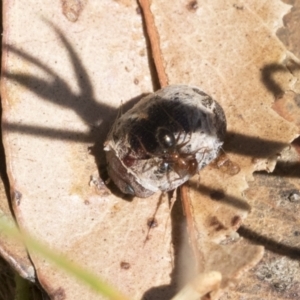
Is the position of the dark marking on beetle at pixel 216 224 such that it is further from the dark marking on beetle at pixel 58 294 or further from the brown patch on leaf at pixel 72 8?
the brown patch on leaf at pixel 72 8

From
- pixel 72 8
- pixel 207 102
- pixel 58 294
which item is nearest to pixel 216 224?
pixel 207 102

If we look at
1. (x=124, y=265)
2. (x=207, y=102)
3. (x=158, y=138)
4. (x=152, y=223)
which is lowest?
(x=124, y=265)

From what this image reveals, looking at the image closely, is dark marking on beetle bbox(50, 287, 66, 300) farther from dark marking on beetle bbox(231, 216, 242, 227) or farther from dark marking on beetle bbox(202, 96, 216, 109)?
dark marking on beetle bbox(202, 96, 216, 109)

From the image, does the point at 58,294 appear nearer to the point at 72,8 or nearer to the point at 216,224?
the point at 216,224

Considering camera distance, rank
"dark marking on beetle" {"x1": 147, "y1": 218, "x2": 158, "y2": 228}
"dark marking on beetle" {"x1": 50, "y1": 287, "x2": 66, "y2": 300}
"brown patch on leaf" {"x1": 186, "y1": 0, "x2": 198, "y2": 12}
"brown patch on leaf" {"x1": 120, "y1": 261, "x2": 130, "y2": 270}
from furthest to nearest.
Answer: "brown patch on leaf" {"x1": 186, "y1": 0, "x2": 198, "y2": 12}
"dark marking on beetle" {"x1": 147, "y1": 218, "x2": 158, "y2": 228}
"brown patch on leaf" {"x1": 120, "y1": 261, "x2": 130, "y2": 270}
"dark marking on beetle" {"x1": 50, "y1": 287, "x2": 66, "y2": 300}

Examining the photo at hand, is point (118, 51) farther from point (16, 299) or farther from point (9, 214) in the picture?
point (16, 299)

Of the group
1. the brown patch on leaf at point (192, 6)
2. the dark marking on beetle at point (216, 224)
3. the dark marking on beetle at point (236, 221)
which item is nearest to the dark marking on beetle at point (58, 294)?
the dark marking on beetle at point (216, 224)

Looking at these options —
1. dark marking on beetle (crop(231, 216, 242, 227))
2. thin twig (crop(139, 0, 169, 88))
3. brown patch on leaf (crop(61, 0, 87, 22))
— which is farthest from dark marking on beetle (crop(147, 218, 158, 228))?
brown patch on leaf (crop(61, 0, 87, 22))

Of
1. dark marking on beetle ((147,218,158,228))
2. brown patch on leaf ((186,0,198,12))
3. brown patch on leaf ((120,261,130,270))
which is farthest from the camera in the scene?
brown patch on leaf ((186,0,198,12))
